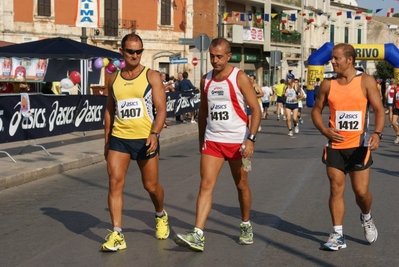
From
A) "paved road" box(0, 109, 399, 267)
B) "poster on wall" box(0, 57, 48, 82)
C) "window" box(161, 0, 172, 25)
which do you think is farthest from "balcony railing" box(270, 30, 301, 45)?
"paved road" box(0, 109, 399, 267)

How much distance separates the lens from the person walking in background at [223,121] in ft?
22.6

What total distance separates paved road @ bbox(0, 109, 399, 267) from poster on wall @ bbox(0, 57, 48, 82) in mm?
7292

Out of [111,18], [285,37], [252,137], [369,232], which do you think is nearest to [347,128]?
[252,137]

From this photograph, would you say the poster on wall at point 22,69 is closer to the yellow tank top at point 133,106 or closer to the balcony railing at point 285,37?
the yellow tank top at point 133,106

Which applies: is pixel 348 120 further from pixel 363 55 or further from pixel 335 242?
pixel 363 55

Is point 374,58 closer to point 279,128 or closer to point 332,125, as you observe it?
point 279,128

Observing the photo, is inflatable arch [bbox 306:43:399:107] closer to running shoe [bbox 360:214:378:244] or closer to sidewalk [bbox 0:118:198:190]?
sidewalk [bbox 0:118:198:190]

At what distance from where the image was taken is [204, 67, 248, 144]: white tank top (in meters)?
6.92

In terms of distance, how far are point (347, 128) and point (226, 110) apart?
3.62ft

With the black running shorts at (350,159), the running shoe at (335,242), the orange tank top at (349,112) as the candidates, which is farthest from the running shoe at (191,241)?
the orange tank top at (349,112)

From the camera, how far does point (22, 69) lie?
821 inches

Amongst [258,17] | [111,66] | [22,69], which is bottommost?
[22,69]

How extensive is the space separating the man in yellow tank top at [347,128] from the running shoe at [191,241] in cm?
114

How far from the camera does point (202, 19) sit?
4778 cm
